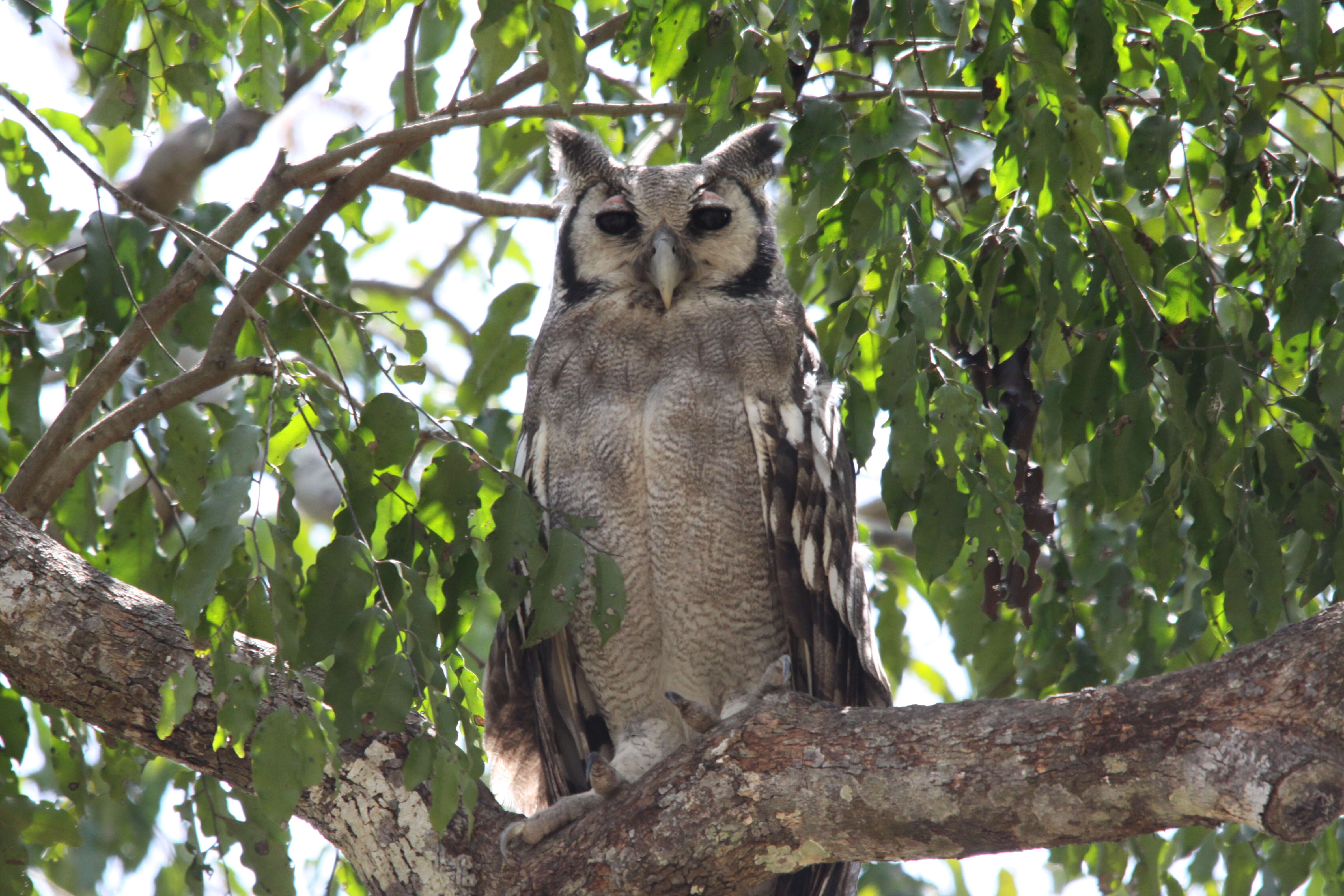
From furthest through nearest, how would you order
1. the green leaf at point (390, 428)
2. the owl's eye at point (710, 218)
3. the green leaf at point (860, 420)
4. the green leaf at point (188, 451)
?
1. the owl's eye at point (710, 218)
2. the green leaf at point (188, 451)
3. the green leaf at point (860, 420)
4. the green leaf at point (390, 428)

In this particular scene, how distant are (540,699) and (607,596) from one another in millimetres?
1078

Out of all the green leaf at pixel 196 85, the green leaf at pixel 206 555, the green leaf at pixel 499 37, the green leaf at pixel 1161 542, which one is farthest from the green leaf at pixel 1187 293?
the green leaf at pixel 196 85

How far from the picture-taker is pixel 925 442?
1.93 m

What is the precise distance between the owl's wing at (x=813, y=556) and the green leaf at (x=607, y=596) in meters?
0.81

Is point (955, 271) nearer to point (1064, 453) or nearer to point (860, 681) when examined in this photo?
point (1064, 453)

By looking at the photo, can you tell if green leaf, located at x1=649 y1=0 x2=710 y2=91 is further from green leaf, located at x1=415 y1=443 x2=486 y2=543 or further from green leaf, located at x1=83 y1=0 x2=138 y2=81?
green leaf, located at x1=83 y1=0 x2=138 y2=81

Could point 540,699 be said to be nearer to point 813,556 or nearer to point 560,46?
point 813,556

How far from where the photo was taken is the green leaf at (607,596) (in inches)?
81.0

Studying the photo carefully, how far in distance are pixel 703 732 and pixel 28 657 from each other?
1313 mm

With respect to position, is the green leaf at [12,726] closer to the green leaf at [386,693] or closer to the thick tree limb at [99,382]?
the thick tree limb at [99,382]

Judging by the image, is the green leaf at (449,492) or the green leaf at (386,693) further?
the green leaf at (449,492)

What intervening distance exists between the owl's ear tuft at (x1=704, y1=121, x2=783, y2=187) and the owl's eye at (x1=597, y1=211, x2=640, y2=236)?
0.27 m

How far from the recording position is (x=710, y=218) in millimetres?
3152

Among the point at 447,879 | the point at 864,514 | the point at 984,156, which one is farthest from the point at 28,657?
the point at 864,514
